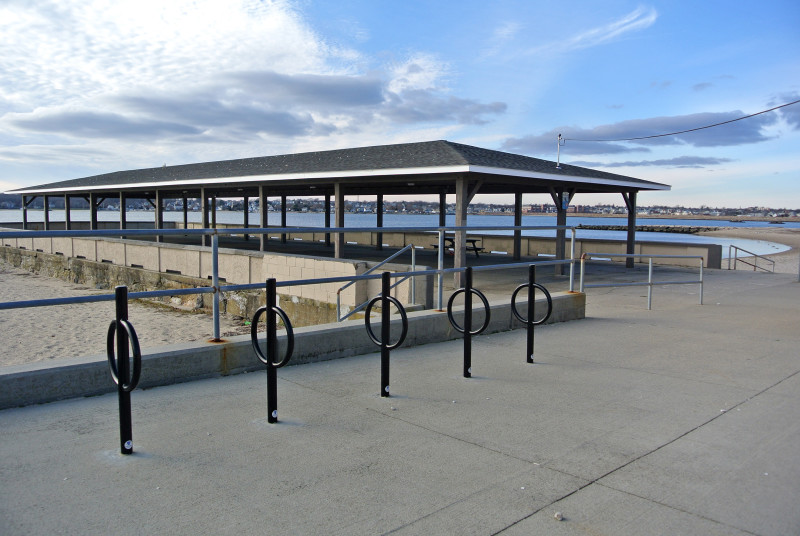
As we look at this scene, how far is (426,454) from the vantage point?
3578mm

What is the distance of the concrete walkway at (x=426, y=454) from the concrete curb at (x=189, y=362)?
13cm

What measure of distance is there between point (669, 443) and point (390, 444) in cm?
183

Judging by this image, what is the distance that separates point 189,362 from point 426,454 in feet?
7.42

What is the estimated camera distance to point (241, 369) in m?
5.12

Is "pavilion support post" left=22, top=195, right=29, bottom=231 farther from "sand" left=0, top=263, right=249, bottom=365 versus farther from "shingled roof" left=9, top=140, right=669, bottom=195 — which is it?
"sand" left=0, top=263, right=249, bottom=365

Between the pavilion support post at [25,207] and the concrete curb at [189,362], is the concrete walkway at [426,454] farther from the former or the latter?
the pavilion support post at [25,207]

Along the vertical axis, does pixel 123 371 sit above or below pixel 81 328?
above

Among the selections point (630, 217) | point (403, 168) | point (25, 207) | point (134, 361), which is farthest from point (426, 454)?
point (25, 207)

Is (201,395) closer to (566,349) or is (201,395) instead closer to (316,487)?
(316,487)

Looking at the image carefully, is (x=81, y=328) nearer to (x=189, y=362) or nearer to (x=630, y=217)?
(x=189, y=362)

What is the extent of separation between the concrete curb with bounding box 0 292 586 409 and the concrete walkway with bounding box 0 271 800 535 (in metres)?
0.13

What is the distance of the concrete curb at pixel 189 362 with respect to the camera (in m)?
4.12

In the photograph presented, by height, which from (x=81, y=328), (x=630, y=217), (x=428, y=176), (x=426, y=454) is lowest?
(x=81, y=328)

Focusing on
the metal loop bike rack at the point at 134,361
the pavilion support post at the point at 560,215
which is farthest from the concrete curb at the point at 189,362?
the pavilion support post at the point at 560,215
